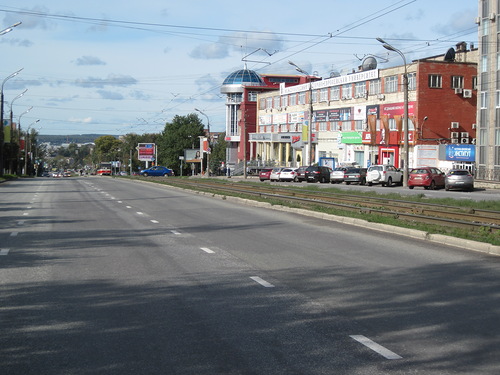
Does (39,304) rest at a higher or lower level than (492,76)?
lower

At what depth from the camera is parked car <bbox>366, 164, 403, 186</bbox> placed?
5072 centimetres

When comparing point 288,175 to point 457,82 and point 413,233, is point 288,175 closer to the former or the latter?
point 457,82

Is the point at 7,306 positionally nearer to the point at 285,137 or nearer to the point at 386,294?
the point at 386,294

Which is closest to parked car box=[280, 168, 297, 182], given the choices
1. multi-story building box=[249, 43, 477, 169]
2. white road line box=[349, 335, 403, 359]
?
multi-story building box=[249, 43, 477, 169]

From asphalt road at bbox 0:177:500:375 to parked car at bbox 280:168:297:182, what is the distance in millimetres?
48498

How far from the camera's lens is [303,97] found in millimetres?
90750

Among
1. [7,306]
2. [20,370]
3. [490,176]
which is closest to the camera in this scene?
[20,370]

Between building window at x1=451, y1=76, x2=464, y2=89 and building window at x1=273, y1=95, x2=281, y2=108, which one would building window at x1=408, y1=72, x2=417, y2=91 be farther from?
building window at x1=273, y1=95, x2=281, y2=108

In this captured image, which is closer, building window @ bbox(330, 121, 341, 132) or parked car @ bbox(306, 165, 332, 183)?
parked car @ bbox(306, 165, 332, 183)

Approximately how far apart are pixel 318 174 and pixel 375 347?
5426cm

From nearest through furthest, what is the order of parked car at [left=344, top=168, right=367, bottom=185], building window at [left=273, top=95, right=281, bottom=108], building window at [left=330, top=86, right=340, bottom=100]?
parked car at [left=344, top=168, right=367, bottom=185] → building window at [left=330, top=86, right=340, bottom=100] → building window at [left=273, top=95, right=281, bottom=108]

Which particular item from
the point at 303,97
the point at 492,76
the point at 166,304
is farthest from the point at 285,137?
the point at 166,304

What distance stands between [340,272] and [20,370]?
6280mm

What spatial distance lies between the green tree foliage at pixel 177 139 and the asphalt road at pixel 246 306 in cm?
14323
